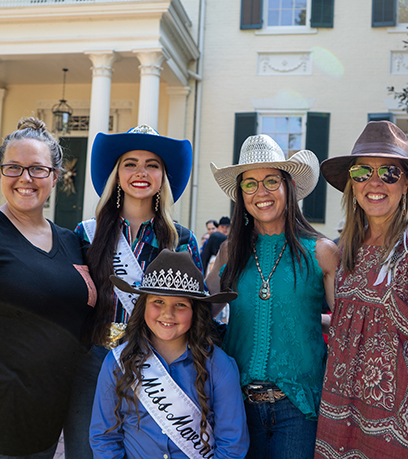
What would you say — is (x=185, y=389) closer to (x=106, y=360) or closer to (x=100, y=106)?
(x=106, y=360)

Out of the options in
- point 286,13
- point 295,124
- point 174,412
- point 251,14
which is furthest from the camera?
point 286,13

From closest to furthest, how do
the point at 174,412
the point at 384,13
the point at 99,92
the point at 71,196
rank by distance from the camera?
the point at 174,412 < the point at 99,92 < the point at 384,13 < the point at 71,196

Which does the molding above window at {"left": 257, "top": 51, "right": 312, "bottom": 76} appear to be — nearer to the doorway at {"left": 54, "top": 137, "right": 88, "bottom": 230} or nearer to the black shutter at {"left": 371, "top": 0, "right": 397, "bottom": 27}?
the black shutter at {"left": 371, "top": 0, "right": 397, "bottom": 27}

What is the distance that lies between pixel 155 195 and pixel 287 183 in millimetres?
778

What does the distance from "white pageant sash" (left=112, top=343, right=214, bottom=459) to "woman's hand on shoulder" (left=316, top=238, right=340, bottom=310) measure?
810 mm

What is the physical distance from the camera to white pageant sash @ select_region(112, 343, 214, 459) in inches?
76.1

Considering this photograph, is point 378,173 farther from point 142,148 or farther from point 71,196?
point 71,196

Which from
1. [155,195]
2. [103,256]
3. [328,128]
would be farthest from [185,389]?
[328,128]

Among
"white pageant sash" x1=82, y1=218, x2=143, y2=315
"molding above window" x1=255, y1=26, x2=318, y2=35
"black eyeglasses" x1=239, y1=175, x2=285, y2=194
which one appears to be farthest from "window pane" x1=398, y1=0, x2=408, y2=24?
"white pageant sash" x1=82, y1=218, x2=143, y2=315

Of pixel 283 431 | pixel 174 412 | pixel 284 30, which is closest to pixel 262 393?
pixel 283 431

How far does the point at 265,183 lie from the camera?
A: 229 centimetres

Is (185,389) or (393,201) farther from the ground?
(393,201)

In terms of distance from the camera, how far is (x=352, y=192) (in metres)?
2.23

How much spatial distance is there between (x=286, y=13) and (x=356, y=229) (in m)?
10.5
